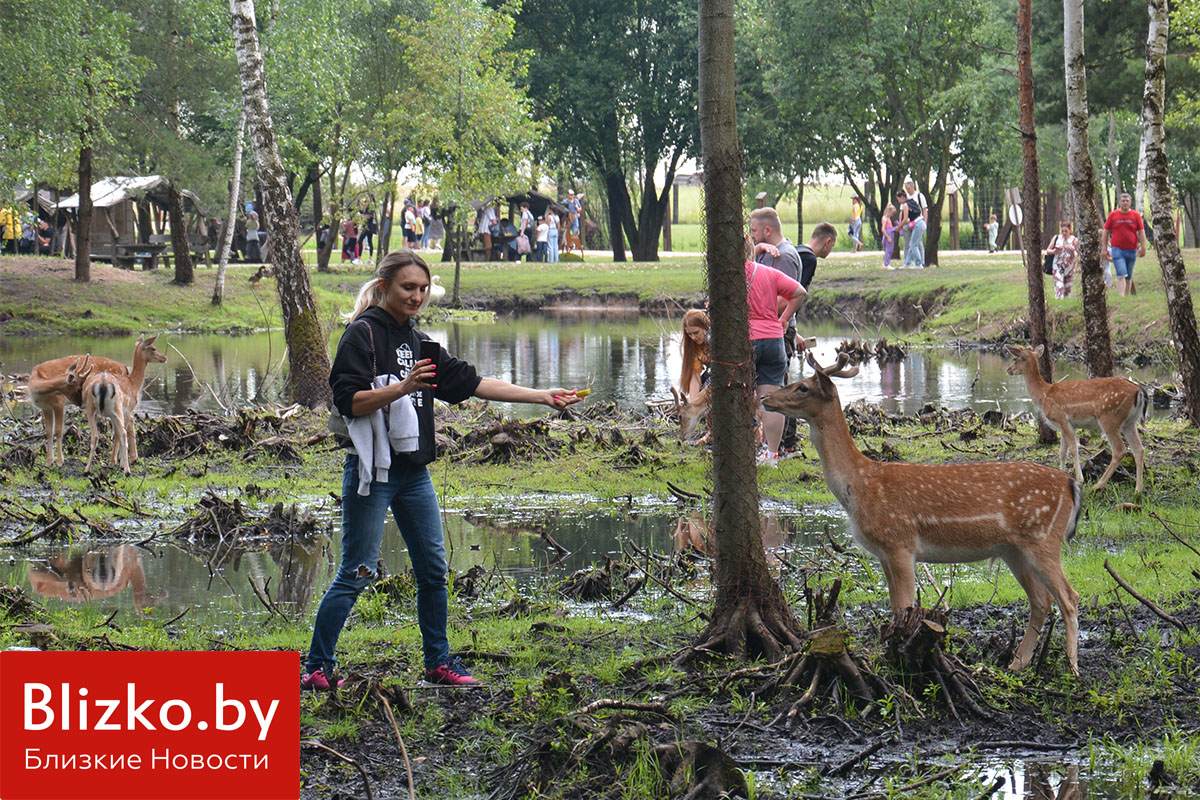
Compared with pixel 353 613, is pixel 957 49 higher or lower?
higher

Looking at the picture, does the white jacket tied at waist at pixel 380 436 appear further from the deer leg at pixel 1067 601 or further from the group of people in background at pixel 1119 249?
the group of people in background at pixel 1119 249

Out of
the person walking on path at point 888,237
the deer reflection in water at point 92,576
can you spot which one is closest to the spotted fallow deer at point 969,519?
the deer reflection in water at point 92,576

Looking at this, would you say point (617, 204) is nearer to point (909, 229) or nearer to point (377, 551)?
point (909, 229)

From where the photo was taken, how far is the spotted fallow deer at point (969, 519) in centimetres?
674

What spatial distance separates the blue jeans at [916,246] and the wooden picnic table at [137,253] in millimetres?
23456

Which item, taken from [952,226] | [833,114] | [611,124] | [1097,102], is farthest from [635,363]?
[952,226]

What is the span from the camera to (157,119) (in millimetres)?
38000

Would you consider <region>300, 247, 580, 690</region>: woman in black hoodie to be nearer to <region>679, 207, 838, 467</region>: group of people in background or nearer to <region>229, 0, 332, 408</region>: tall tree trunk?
<region>679, 207, 838, 467</region>: group of people in background

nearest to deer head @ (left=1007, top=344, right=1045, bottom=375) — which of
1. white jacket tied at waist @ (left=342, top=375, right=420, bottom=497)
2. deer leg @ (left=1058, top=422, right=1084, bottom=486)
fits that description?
deer leg @ (left=1058, top=422, right=1084, bottom=486)

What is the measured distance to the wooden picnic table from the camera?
144ft

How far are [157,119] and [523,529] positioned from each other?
101 feet

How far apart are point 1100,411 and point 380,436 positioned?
26.1 ft

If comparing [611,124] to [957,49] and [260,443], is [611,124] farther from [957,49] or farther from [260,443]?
[260,443]

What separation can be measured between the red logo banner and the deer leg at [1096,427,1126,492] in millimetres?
8128
